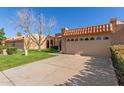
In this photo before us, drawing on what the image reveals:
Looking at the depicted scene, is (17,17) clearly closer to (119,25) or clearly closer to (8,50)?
(8,50)

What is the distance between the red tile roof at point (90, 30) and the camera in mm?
15164

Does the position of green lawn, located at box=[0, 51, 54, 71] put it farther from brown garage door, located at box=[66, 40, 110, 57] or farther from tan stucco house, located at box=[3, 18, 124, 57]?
tan stucco house, located at box=[3, 18, 124, 57]

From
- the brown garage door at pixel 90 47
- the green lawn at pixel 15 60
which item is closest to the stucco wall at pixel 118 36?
the brown garage door at pixel 90 47

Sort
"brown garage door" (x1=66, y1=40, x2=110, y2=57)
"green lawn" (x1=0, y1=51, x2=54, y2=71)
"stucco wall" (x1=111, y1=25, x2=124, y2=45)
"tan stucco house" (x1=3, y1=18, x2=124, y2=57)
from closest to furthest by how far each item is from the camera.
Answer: "green lawn" (x1=0, y1=51, x2=54, y2=71) → "stucco wall" (x1=111, y1=25, x2=124, y2=45) → "tan stucco house" (x1=3, y1=18, x2=124, y2=57) → "brown garage door" (x1=66, y1=40, x2=110, y2=57)

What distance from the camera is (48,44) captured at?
122ft

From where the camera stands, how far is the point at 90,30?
1680 centimetres

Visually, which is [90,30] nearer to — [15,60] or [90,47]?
[90,47]

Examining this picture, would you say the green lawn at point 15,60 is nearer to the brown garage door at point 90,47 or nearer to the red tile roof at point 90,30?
the brown garage door at point 90,47

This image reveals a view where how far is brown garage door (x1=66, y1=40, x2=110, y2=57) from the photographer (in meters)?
15.1

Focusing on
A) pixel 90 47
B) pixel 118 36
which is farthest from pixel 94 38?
pixel 118 36

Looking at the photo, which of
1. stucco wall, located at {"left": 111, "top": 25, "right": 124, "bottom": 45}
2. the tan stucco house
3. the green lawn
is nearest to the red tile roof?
the tan stucco house

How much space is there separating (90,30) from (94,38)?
124 centimetres
